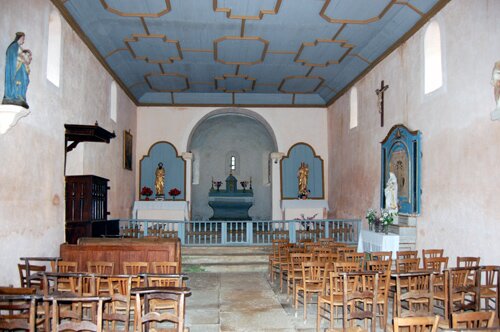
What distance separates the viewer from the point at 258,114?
1680 cm

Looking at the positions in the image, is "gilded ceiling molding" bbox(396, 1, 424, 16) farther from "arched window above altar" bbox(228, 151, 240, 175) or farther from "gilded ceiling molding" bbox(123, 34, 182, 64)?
"arched window above altar" bbox(228, 151, 240, 175)

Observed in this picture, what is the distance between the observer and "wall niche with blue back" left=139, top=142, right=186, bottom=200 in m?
16.2

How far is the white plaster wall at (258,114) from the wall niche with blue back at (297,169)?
197 millimetres

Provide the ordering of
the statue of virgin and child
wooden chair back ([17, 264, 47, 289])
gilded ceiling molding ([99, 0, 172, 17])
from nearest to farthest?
1. wooden chair back ([17, 264, 47, 289])
2. the statue of virgin and child
3. gilded ceiling molding ([99, 0, 172, 17])

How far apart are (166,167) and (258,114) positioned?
3.89 m

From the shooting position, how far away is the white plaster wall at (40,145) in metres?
6.24

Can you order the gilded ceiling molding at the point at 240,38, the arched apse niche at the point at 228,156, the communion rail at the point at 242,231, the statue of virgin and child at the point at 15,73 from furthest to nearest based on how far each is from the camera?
the arched apse niche at the point at 228,156, the communion rail at the point at 242,231, the gilded ceiling molding at the point at 240,38, the statue of virgin and child at the point at 15,73

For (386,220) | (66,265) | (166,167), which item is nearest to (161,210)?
(166,167)

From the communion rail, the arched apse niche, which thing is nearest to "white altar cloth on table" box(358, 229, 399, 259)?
the communion rail

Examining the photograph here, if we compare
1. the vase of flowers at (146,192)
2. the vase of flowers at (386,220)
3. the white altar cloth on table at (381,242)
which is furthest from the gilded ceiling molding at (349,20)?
the vase of flowers at (146,192)

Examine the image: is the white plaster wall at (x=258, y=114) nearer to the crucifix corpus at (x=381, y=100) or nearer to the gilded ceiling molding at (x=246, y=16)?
the crucifix corpus at (x=381, y=100)

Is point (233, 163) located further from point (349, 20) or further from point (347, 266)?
point (347, 266)

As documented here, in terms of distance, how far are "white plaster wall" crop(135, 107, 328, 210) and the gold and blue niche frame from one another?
19.4ft

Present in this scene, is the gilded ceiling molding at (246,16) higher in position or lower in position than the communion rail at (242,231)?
higher
